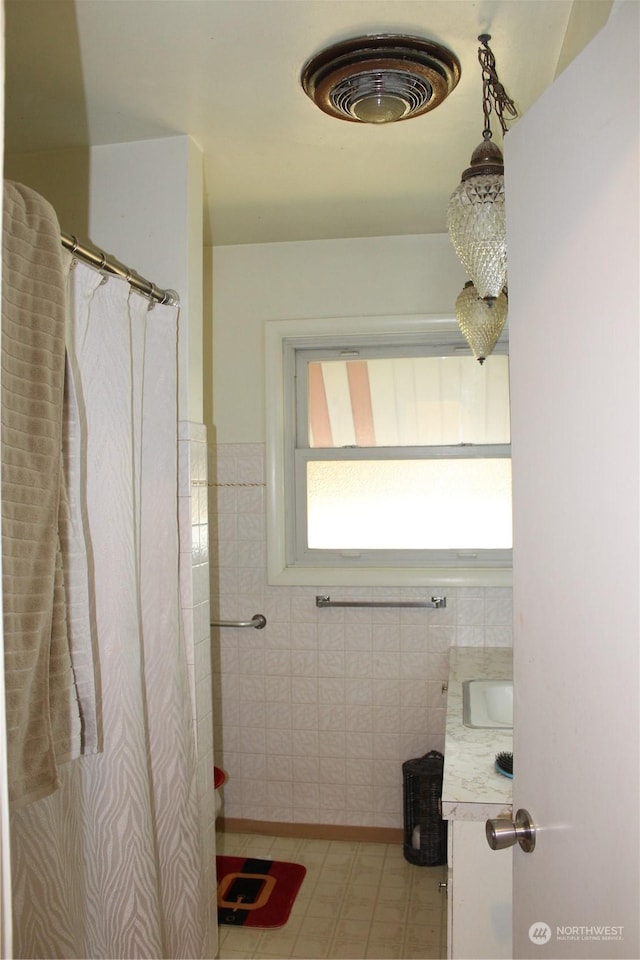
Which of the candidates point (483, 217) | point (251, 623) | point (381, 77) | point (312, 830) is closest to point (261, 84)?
point (381, 77)

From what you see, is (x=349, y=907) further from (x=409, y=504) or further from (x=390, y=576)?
(x=409, y=504)

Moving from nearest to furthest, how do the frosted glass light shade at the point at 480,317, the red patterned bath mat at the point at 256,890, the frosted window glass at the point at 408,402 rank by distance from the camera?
the frosted glass light shade at the point at 480,317, the red patterned bath mat at the point at 256,890, the frosted window glass at the point at 408,402

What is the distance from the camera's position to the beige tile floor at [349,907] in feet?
7.32

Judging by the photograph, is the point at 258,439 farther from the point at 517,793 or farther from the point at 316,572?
the point at 517,793

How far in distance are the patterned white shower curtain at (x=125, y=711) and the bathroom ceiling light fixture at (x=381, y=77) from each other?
0.66m

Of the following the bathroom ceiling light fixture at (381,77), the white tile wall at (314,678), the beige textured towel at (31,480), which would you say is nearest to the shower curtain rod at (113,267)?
the beige textured towel at (31,480)

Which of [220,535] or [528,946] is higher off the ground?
[220,535]

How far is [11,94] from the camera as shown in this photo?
5.95 feet

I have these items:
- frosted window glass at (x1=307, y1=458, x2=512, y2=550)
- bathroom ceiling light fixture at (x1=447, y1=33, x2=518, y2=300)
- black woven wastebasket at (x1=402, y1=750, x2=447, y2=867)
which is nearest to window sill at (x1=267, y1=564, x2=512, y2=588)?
frosted window glass at (x1=307, y1=458, x2=512, y2=550)

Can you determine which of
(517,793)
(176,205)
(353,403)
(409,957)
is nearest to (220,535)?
(353,403)

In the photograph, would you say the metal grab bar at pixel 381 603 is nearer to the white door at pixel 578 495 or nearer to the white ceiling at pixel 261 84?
the white ceiling at pixel 261 84

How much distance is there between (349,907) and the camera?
246 cm

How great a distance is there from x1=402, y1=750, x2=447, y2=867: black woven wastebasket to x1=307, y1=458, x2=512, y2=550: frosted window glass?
85cm

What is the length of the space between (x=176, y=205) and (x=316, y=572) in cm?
150
